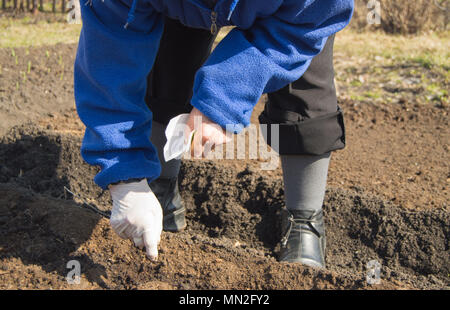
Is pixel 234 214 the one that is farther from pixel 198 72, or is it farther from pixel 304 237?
pixel 198 72

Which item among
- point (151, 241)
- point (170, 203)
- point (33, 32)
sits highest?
point (151, 241)

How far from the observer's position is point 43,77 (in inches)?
146

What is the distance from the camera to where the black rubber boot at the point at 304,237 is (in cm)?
198

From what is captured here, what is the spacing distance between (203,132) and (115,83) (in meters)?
0.34

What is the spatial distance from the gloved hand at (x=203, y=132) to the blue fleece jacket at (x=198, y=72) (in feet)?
0.10

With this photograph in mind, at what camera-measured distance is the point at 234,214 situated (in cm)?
231

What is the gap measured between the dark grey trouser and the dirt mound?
47 cm

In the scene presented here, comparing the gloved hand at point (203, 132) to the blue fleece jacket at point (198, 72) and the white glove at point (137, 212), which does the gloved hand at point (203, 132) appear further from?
the white glove at point (137, 212)

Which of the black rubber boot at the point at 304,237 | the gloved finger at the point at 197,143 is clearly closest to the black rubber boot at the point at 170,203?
the black rubber boot at the point at 304,237

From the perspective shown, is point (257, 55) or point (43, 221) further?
point (43, 221)

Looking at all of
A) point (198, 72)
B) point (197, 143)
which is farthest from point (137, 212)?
point (198, 72)

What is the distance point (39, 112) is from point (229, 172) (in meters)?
1.51

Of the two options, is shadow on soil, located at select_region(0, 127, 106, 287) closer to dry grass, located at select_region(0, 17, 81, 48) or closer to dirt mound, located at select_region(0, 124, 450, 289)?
dirt mound, located at select_region(0, 124, 450, 289)
